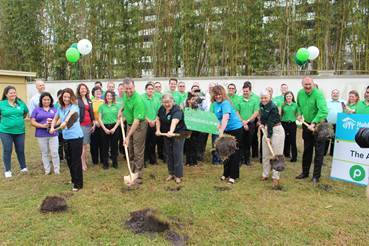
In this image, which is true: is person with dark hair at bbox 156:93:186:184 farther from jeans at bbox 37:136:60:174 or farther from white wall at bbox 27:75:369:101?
white wall at bbox 27:75:369:101

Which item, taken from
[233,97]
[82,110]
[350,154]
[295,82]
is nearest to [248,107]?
[233,97]

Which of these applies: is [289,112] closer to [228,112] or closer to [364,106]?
[364,106]

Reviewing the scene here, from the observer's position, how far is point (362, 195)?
480 centimetres

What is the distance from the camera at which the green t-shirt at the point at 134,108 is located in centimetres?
517

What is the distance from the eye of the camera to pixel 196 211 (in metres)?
4.17

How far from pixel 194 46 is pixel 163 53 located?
1.80 meters

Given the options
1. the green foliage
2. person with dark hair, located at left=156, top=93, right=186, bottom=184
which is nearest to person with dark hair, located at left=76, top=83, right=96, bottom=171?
person with dark hair, located at left=156, top=93, right=186, bottom=184

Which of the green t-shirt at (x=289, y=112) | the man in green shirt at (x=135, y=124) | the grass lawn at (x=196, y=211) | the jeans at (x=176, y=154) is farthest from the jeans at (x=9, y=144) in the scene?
the green t-shirt at (x=289, y=112)

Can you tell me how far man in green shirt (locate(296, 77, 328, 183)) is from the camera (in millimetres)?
5184

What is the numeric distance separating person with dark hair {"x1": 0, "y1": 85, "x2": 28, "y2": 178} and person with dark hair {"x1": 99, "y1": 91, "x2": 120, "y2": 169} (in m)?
1.44

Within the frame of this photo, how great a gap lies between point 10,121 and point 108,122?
5.70 feet

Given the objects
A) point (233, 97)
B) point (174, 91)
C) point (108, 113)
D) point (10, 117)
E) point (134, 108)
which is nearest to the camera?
point (134, 108)

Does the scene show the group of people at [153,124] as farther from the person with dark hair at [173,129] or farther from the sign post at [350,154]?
the sign post at [350,154]

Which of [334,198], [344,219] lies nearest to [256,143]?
[334,198]
